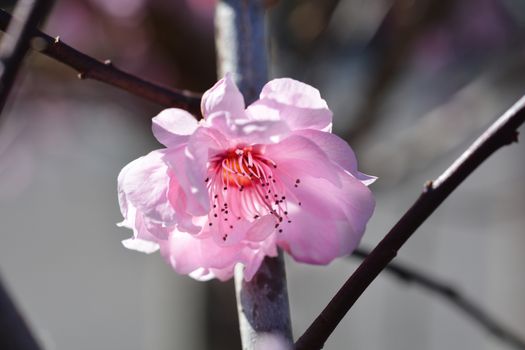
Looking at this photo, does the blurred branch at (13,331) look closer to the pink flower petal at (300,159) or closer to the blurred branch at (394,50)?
the pink flower petal at (300,159)

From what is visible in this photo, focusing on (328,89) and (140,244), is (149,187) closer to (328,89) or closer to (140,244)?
(140,244)

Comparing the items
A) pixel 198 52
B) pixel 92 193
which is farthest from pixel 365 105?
pixel 92 193

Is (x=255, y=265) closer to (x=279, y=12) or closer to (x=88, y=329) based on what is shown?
(x=279, y=12)

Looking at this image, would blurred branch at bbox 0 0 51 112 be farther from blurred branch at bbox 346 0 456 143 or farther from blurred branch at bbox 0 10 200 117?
blurred branch at bbox 346 0 456 143

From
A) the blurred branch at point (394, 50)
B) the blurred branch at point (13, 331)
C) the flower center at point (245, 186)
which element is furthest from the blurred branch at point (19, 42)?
the blurred branch at point (394, 50)

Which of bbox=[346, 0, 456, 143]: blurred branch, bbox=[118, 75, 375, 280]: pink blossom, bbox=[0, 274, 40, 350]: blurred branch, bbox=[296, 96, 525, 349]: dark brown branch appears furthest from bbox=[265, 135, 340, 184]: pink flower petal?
bbox=[346, 0, 456, 143]: blurred branch

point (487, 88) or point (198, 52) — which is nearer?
point (487, 88)
